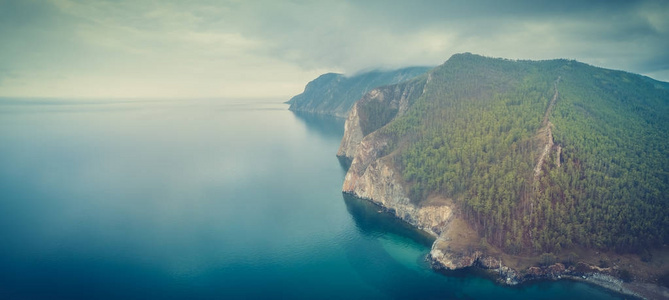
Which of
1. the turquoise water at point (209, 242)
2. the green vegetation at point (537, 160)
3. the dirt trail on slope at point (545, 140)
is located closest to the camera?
the turquoise water at point (209, 242)

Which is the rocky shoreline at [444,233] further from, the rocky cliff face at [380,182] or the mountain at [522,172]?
the mountain at [522,172]

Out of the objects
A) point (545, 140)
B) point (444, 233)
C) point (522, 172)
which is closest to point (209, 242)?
point (444, 233)

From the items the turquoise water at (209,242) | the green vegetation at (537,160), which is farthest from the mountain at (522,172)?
the turquoise water at (209,242)

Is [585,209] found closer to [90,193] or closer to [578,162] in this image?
[578,162]

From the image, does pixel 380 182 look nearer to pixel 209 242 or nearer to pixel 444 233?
pixel 444 233

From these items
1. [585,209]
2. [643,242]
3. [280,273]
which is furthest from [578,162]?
[280,273]
